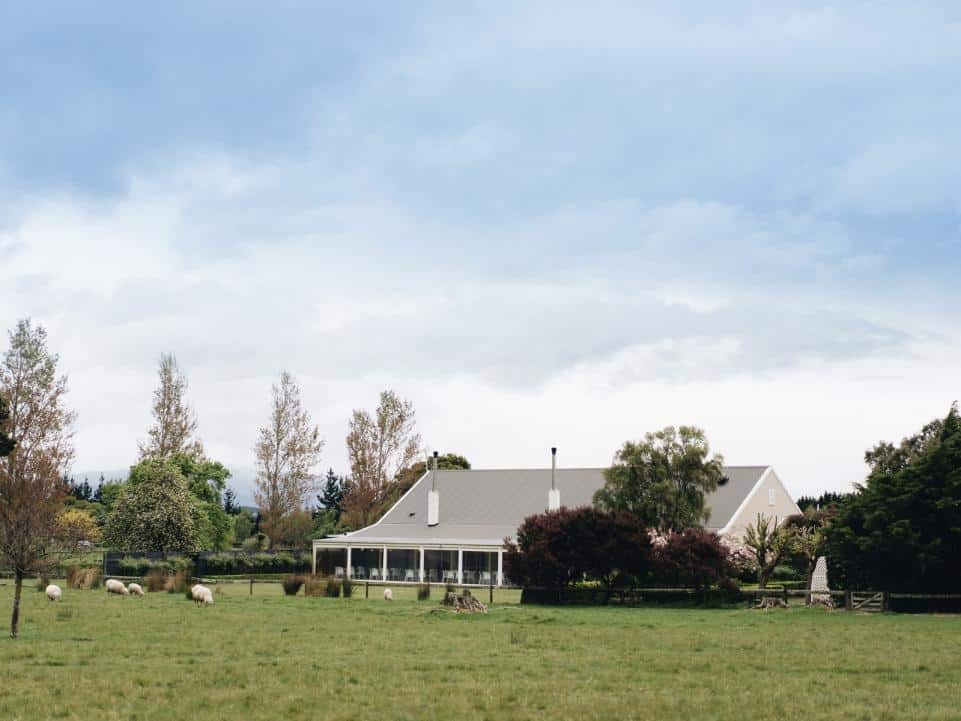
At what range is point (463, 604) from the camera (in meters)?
31.2

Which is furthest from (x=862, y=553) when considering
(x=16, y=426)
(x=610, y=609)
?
(x=16, y=426)

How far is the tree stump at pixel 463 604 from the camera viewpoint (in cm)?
3086

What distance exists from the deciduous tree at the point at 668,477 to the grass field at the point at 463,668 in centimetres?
1841

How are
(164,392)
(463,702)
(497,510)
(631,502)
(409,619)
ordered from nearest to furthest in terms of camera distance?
(463,702), (409,619), (631,502), (497,510), (164,392)

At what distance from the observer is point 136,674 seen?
1633 centimetres

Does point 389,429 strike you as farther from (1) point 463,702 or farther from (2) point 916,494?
(1) point 463,702

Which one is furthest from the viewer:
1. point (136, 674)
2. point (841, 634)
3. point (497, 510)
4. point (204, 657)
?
point (497, 510)

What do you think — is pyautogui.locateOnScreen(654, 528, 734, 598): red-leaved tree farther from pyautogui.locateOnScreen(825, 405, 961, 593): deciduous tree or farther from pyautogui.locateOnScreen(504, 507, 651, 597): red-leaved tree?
pyautogui.locateOnScreen(825, 405, 961, 593): deciduous tree

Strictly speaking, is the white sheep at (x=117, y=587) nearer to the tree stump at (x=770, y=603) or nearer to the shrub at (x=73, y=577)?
the shrub at (x=73, y=577)

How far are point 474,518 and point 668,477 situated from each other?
15.9 meters

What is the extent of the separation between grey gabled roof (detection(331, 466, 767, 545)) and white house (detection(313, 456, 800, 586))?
0.17 feet

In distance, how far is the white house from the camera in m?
55.2

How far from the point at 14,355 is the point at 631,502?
3720 cm

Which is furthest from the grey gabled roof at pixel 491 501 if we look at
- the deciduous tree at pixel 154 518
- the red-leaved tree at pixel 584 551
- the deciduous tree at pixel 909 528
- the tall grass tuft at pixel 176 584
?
the tall grass tuft at pixel 176 584
